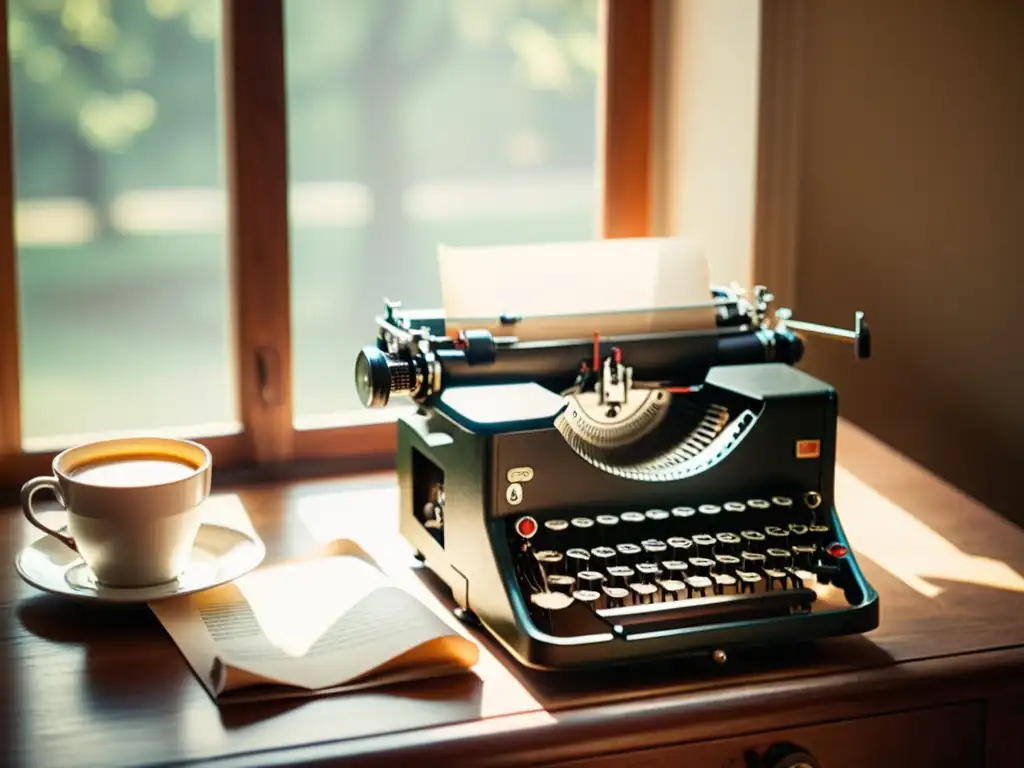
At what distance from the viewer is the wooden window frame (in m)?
1.78

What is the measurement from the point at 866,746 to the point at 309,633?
529 millimetres

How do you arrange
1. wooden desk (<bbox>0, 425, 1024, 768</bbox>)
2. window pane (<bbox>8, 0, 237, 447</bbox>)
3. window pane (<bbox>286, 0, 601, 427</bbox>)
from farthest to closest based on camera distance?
window pane (<bbox>286, 0, 601, 427</bbox>), window pane (<bbox>8, 0, 237, 447</bbox>), wooden desk (<bbox>0, 425, 1024, 768</bbox>)

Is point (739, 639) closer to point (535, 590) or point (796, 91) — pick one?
point (535, 590)

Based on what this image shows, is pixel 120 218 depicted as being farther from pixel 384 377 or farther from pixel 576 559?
pixel 576 559

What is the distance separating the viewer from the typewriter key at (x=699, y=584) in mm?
1281

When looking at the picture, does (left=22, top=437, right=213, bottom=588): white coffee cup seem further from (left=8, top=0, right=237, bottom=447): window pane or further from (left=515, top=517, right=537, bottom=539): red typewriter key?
(left=8, top=0, right=237, bottom=447): window pane

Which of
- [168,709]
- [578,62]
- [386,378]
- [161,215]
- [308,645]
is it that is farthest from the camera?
[578,62]

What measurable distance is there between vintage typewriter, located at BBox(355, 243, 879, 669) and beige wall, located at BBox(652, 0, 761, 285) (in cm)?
37

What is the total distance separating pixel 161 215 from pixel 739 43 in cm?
83

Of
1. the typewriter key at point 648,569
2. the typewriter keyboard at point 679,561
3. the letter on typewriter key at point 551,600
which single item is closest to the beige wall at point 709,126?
the typewriter keyboard at point 679,561

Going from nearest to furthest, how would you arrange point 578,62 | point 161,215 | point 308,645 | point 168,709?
point 168,709 < point 308,645 < point 161,215 < point 578,62

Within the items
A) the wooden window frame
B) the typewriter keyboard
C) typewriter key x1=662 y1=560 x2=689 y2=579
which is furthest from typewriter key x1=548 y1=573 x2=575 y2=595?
the wooden window frame

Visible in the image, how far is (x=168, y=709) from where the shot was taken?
1.17m

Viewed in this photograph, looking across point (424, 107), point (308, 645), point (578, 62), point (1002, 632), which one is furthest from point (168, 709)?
point (578, 62)
